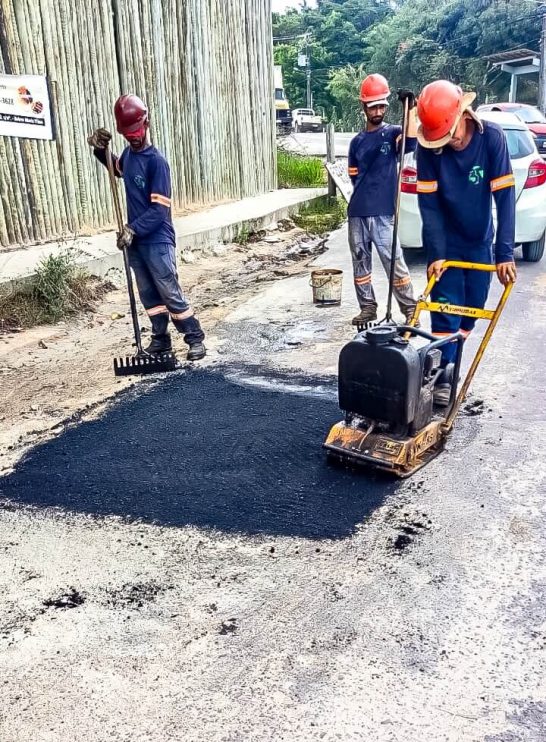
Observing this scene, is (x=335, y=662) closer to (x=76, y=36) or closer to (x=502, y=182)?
(x=502, y=182)

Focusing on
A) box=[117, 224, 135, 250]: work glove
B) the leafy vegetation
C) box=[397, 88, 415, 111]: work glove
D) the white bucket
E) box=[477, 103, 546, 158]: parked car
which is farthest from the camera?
the leafy vegetation

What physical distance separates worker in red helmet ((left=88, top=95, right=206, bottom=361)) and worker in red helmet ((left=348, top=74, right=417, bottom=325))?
1.61m

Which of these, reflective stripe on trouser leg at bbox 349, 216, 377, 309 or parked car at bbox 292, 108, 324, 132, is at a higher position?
parked car at bbox 292, 108, 324, 132

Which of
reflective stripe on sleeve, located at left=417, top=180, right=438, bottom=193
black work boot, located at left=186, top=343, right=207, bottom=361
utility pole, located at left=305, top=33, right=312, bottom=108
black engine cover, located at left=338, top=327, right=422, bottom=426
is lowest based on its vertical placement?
black work boot, located at left=186, top=343, right=207, bottom=361

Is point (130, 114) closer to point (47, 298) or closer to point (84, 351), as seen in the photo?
point (84, 351)

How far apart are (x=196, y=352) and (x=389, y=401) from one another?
8.42 feet

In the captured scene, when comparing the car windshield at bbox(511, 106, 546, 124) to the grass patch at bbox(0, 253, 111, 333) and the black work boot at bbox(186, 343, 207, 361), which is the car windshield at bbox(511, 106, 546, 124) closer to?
the grass patch at bbox(0, 253, 111, 333)

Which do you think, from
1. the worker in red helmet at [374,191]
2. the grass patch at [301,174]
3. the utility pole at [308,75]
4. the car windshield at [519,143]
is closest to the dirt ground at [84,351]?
the worker in red helmet at [374,191]

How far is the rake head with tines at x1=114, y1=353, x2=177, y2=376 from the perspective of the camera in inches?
→ 204

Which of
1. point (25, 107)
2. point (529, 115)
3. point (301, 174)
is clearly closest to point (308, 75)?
point (529, 115)

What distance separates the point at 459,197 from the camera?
399 centimetres

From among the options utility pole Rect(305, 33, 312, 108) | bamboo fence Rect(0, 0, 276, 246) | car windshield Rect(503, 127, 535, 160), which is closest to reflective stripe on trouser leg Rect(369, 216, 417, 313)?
car windshield Rect(503, 127, 535, 160)

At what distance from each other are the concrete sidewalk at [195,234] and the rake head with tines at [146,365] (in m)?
2.09

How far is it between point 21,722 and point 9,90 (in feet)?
24.1
